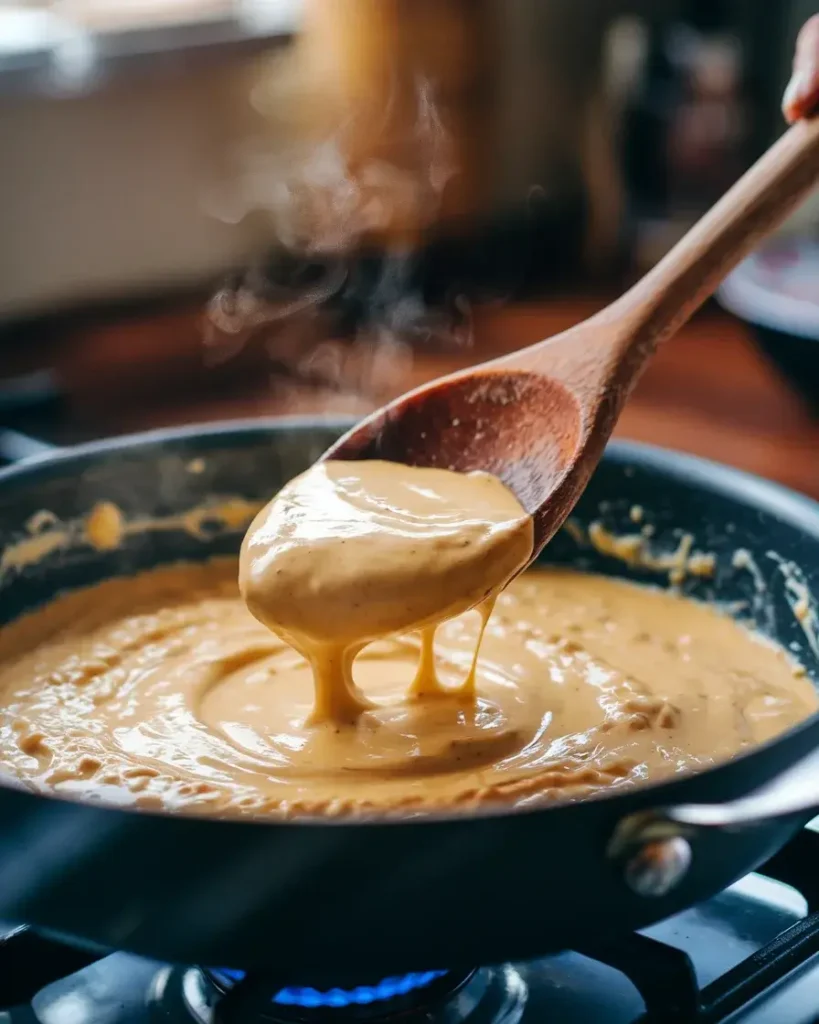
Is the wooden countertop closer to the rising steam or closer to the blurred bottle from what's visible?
the rising steam

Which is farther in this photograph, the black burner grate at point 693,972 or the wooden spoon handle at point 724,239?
the wooden spoon handle at point 724,239

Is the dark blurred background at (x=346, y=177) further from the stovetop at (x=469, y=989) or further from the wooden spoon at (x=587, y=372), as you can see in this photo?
the stovetop at (x=469, y=989)

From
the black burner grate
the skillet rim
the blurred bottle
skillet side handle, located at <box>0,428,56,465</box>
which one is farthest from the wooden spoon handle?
the blurred bottle

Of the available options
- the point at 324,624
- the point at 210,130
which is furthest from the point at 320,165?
the point at 324,624

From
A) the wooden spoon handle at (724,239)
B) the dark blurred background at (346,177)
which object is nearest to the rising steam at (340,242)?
the dark blurred background at (346,177)

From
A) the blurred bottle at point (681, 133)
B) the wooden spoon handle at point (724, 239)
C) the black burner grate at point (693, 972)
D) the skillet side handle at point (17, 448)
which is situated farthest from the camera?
the blurred bottle at point (681, 133)

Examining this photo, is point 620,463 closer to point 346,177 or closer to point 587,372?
point 587,372

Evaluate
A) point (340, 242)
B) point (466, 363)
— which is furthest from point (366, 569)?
point (340, 242)
